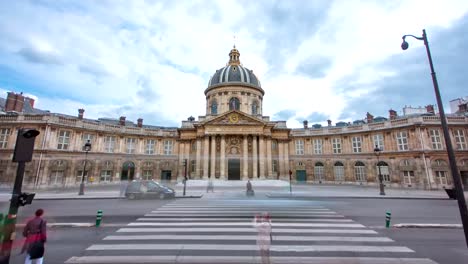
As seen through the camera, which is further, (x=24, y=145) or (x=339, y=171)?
(x=339, y=171)

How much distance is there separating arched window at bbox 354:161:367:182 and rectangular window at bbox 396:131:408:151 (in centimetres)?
594

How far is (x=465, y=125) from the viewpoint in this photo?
95.1 ft

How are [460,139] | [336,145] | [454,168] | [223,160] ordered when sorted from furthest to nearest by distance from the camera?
[336,145] → [223,160] → [460,139] → [454,168]

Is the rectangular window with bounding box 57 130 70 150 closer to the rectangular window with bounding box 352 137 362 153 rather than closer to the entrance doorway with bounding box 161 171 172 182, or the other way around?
the entrance doorway with bounding box 161 171 172 182

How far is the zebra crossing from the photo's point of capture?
19.6ft

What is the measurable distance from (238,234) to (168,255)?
2.91 m

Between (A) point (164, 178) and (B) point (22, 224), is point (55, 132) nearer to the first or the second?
(A) point (164, 178)

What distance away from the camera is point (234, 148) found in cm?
3775

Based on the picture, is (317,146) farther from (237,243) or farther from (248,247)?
(248,247)

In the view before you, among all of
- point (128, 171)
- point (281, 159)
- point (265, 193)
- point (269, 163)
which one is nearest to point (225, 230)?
point (265, 193)

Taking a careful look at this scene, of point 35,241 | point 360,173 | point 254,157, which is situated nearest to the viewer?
point 35,241

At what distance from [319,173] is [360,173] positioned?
6.47 m

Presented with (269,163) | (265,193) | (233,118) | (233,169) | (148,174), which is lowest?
(265,193)

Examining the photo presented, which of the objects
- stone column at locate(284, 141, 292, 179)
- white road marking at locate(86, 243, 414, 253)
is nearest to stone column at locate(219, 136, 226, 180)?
stone column at locate(284, 141, 292, 179)
